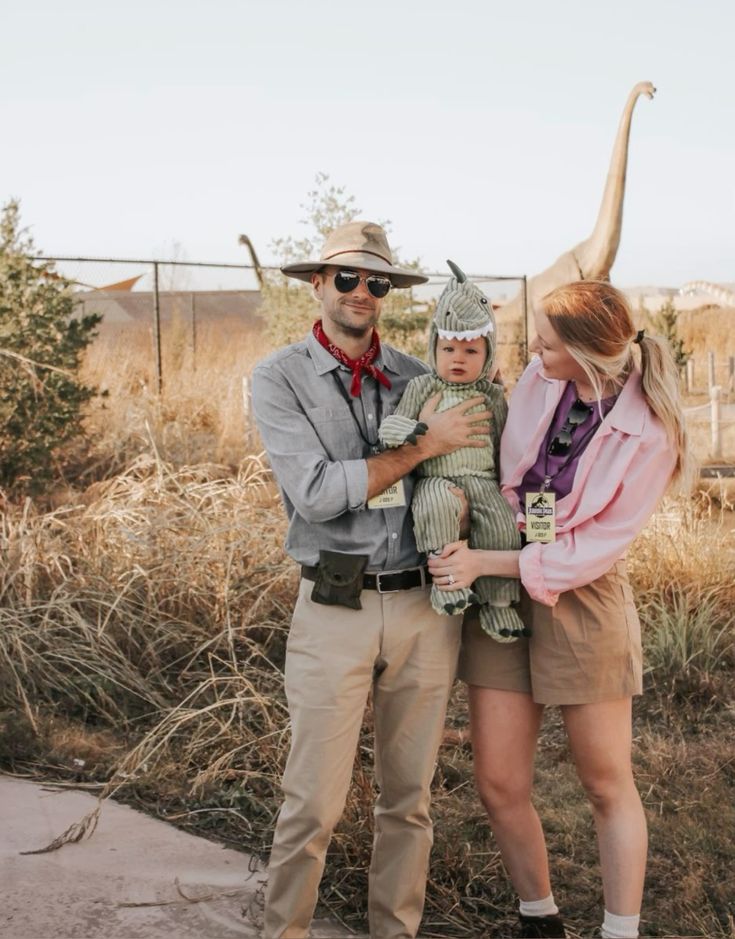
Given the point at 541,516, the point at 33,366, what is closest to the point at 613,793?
the point at 541,516

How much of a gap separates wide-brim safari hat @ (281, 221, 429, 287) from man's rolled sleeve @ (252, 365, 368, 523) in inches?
13.7

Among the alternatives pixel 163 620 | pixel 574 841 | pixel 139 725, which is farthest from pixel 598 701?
pixel 163 620

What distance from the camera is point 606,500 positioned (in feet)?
9.75

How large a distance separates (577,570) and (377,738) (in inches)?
30.0

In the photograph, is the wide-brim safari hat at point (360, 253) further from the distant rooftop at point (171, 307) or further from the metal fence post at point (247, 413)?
the distant rooftop at point (171, 307)

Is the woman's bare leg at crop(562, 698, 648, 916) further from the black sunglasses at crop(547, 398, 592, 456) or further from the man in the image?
the black sunglasses at crop(547, 398, 592, 456)

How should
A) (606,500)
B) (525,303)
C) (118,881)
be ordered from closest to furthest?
(606,500), (118,881), (525,303)

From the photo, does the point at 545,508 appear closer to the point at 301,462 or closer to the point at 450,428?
the point at 450,428

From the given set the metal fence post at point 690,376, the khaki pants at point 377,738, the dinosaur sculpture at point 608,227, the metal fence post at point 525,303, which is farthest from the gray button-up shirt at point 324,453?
the metal fence post at point 690,376

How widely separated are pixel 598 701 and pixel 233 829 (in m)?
1.68

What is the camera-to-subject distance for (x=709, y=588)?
6270mm

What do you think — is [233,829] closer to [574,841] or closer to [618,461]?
[574,841]

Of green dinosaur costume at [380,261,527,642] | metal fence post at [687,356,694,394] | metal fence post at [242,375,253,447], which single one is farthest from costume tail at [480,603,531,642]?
metal fence post at [687,356,694,394]

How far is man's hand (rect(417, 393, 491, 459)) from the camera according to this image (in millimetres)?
3094
